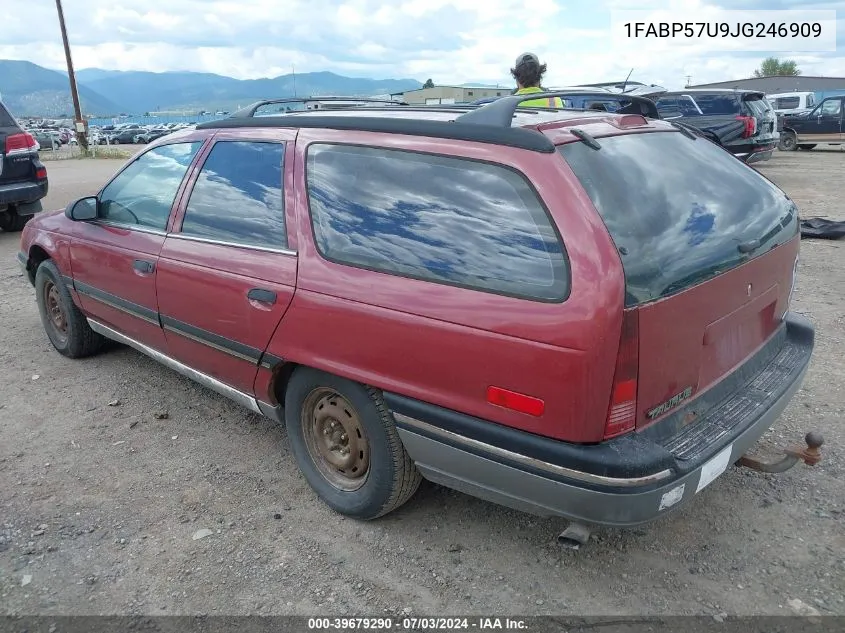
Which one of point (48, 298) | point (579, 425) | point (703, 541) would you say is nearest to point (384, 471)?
point (579, 425)

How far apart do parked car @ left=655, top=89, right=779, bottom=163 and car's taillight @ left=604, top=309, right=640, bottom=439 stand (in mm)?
12114

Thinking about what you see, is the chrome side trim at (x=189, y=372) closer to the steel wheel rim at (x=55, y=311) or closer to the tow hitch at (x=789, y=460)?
the steel wheel rim at (x=55, y=311)

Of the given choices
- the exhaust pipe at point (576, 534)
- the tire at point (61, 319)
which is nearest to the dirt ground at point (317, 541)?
the exhaust pipe at point (576, 534)

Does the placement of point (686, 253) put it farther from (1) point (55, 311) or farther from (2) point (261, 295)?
(1) point (55, 311)

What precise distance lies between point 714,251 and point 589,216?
590 mm

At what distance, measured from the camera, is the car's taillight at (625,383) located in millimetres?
2057

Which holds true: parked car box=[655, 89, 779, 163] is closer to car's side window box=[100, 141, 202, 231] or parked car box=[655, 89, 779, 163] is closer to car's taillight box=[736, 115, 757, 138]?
car's taillight box=[736, 115, 757, 138]

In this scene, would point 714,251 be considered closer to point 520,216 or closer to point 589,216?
point 589,216

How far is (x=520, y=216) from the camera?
2.23 meters

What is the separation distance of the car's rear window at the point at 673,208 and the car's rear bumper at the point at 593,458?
1.69ft

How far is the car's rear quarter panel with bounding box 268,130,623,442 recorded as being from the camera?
2.04m

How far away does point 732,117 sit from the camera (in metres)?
13.3

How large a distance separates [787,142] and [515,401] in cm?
A: 2378

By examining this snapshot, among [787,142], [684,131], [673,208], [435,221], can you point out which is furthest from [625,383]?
[787,142]
